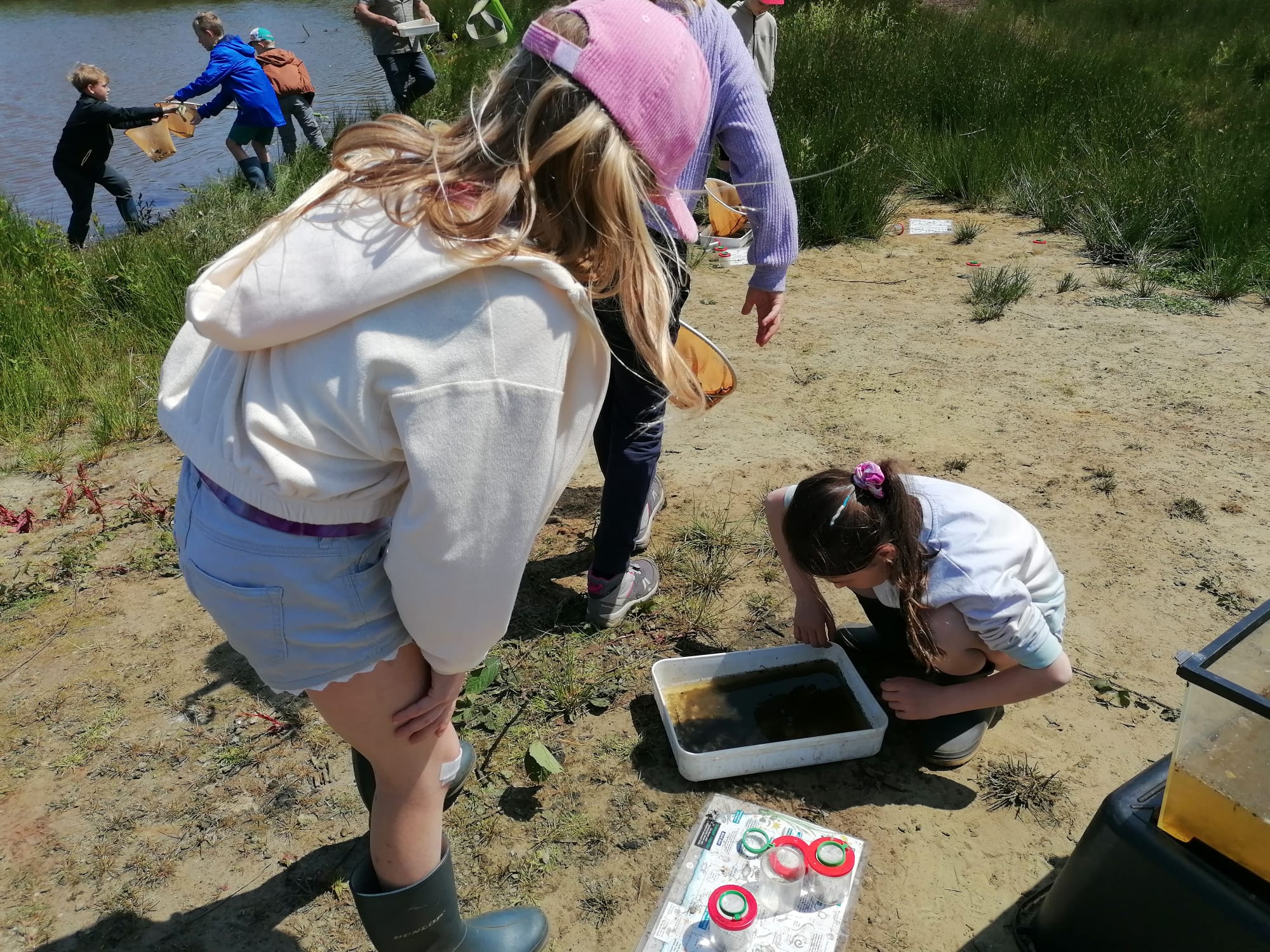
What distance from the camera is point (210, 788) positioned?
210 cm

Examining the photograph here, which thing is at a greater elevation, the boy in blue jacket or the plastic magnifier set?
the plastic magnifier set

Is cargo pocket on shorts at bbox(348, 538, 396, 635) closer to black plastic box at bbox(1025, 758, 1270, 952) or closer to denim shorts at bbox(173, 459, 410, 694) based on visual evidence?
denim shorts at bbox(173, 459, 410, 694)

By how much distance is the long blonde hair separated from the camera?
3.40 feet

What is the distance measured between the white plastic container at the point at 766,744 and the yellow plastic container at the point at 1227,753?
0.76m

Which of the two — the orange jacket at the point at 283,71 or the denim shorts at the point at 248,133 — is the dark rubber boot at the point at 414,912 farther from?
the orange jacket at the point at 283,71

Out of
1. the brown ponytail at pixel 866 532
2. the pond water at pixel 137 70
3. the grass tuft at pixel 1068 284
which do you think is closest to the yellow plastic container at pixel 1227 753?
the brown ponytail at pixel 866 532

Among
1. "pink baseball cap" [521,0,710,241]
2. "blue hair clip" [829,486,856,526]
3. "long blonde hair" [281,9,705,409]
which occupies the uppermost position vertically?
"pink baseball cap" [521,0,710,241]

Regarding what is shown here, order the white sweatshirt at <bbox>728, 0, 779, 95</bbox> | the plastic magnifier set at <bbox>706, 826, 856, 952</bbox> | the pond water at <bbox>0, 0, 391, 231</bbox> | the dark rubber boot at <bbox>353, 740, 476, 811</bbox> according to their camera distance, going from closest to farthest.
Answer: the dark rubber boot at <bbox>353, 740, 476, 811</bbox>, the plastic magnifier set at <bbox>706, 826, 856, 952</bbox>, the white sweatshirt at <bbox>728, 0, 779, 95</bbox>, the pond water at <bbox>0, 0, 391, 231</bbox>

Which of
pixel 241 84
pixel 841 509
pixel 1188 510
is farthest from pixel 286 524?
pixel 241 84

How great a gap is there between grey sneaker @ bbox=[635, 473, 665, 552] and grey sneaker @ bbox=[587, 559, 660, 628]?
0.41 feet

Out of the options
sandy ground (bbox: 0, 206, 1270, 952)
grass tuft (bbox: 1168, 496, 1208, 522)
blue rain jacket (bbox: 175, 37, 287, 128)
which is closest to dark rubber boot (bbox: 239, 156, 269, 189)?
blue rain jacket (bbox: 175, 37, 287, 128)

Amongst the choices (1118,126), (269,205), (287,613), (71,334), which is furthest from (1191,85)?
(287,613)

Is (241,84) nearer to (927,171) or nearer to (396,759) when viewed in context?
(927,171)

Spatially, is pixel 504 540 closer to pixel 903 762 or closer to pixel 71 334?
pixel 903 762
